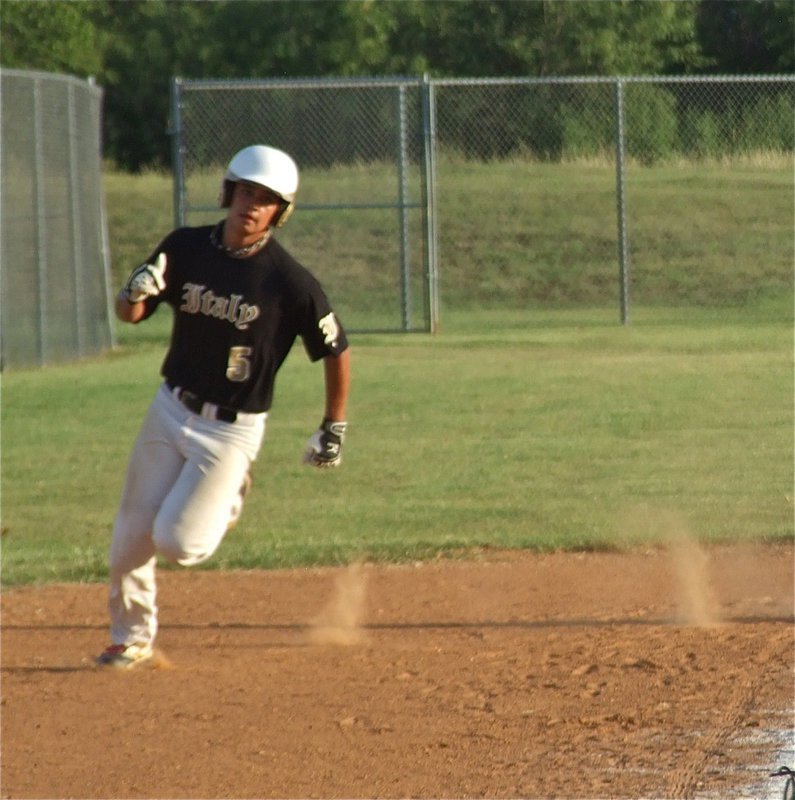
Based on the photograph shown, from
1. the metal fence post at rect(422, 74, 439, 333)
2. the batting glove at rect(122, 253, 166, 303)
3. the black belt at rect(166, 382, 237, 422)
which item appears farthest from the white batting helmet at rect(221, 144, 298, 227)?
the metal fence post at rect(422, 74, 439, 333)

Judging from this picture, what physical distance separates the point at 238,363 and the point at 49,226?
412 inches

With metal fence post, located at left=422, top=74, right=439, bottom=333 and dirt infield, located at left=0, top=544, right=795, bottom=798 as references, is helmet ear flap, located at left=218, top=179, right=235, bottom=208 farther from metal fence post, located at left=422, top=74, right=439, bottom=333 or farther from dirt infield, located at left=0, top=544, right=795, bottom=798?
metal fence post, located at left=422, top=74, right=439, bottom=333

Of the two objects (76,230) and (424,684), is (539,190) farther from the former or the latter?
(424,684)

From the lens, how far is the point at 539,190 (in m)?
24.4

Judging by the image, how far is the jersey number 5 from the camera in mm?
5875

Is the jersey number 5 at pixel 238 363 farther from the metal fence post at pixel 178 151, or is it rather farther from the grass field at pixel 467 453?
the metal fence post at pixel 178 151

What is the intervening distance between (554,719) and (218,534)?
4.79 feet

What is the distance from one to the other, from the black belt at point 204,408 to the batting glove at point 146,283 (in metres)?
0.39

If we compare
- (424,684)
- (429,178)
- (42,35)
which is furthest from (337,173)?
(424,684)

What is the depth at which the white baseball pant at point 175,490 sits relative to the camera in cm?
584

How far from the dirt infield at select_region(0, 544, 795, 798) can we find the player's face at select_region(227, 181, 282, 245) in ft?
5.61

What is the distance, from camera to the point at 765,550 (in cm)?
845

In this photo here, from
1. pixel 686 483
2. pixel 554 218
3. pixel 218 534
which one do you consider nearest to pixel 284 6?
pixel 554 218

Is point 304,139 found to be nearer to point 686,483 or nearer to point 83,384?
point 83,384
